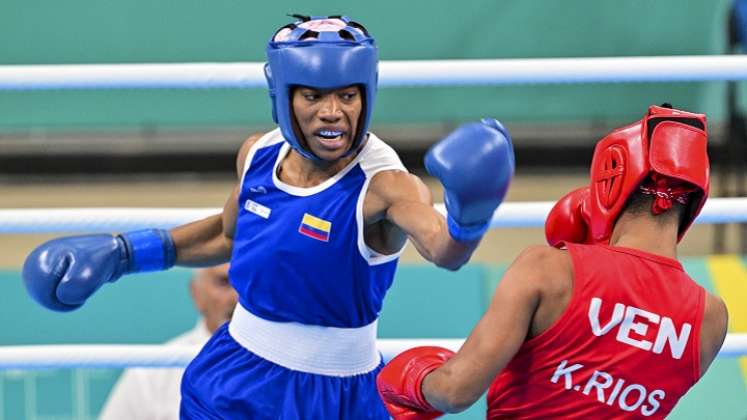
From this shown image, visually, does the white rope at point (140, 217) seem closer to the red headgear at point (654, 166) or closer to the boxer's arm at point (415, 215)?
the boxer's arm at point (415, 215)

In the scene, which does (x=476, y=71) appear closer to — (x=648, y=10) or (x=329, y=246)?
(x=329, y=246)

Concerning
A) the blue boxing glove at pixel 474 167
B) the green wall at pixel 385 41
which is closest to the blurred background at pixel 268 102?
the green wall at pixel 385 41

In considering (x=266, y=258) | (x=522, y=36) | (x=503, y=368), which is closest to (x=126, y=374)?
(x=266, y=258)

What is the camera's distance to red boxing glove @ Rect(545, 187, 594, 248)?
2135 millimetres

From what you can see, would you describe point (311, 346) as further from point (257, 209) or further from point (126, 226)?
point (126, 226)

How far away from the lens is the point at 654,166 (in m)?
1.93

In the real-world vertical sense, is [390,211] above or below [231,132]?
above

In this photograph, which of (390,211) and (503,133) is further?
(390,211)

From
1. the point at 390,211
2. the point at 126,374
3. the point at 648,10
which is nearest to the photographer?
the point at 390,211

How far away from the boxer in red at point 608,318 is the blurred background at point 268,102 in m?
2.60

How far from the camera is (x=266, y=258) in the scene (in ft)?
7.26

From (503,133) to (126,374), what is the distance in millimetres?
1848

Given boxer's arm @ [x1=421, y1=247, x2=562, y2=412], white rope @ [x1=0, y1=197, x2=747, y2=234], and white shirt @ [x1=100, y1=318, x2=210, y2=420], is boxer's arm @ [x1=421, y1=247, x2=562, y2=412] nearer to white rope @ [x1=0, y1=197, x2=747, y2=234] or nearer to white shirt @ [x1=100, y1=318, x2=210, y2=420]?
white rope @ [x1=0, y1=197, x2=747, y2=234]

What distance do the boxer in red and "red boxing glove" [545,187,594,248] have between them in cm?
10
